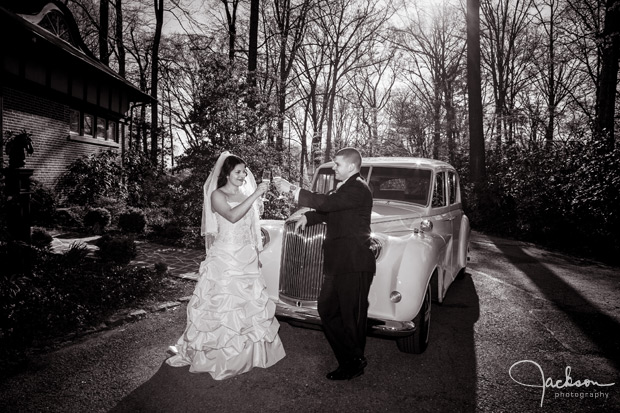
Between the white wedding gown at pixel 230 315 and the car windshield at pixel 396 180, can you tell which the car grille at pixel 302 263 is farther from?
the car windshield at pixel 396 180

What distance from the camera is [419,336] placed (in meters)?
3.88

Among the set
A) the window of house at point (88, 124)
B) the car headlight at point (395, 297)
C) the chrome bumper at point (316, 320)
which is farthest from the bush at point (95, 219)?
the car headlight at point (395, 297)

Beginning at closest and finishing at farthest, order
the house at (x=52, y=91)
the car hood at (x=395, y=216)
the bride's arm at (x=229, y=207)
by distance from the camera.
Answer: the bride's arm at (x=229, y=207), the car hood at (x=395, y=216), the house at (x=52, y=91)

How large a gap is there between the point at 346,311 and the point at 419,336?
3.27 ft

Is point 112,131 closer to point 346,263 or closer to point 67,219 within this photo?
point 67,219

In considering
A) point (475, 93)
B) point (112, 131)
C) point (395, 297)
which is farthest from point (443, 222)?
point (112, 131)

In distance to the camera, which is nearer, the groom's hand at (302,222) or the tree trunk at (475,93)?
the groom's hand at (302,222)

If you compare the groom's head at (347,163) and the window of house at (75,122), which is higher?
the window of house at (75,122)

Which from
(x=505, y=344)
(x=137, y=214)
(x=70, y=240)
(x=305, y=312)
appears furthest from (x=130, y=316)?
(x=137, y=214)

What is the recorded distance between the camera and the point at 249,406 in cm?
302

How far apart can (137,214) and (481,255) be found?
9.07m

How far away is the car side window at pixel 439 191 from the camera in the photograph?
5.11 m

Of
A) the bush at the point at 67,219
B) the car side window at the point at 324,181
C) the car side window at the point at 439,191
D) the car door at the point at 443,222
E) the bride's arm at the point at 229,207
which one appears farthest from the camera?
the bush at the point at 67,219

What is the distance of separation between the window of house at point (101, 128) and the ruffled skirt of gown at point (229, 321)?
16721 millimetres
